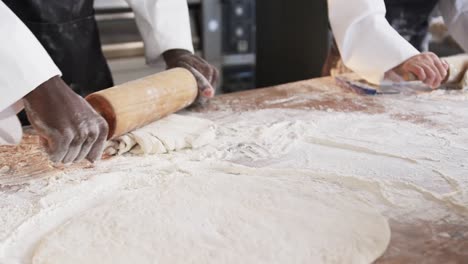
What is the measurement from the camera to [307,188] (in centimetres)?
89

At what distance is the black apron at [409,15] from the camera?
6.22 feet

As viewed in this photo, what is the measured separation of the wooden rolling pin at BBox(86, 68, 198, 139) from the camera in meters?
1.05

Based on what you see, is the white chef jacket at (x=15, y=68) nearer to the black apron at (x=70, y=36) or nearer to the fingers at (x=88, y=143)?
the fingers at (x=88, y=143)

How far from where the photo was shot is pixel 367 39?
1.58 metres

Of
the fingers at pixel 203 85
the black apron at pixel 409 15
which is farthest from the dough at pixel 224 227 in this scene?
the black apron at pixel 409 15

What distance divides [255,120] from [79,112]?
468 millimetres

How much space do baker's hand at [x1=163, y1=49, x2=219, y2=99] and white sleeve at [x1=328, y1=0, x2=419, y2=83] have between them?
0.44 m

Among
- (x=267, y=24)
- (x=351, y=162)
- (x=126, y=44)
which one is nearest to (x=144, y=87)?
(x=351, y=162)

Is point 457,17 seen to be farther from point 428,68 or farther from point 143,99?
point 143,99

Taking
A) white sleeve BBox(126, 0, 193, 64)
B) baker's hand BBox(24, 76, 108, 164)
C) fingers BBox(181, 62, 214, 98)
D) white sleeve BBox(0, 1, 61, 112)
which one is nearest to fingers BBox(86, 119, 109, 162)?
baker's hand BBox(24, 76, 108, 164)

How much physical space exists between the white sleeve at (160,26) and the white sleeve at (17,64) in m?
0.61

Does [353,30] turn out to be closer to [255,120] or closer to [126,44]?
[255,120]

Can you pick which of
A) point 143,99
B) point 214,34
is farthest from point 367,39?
point 214,34

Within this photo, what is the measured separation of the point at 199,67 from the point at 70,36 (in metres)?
0.36
